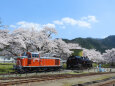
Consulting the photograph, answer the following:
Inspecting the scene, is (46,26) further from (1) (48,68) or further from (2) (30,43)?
(1) (48,68)

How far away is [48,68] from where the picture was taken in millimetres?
29047

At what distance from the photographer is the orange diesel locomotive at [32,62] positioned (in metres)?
23.6

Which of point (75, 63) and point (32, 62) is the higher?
point (32, 62)

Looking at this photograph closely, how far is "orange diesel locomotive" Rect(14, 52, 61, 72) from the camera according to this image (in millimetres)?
23570

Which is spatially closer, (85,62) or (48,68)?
(48,68)

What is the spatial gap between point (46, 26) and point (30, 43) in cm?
1215

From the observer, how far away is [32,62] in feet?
82.3

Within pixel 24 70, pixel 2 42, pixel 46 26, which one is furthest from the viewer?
pixel 46 26

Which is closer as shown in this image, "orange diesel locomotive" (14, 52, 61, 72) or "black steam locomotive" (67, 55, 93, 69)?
"orange diesel locomotive" (14, 52, 61, 72)

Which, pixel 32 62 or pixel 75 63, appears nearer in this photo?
pixel 32 62

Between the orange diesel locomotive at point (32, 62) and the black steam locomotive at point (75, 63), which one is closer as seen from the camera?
the orange diesel locomotive at point (32, 62)

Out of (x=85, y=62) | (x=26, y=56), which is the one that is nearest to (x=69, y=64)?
(x=85, y=62)

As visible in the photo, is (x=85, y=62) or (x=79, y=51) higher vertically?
(x=79, y=51)

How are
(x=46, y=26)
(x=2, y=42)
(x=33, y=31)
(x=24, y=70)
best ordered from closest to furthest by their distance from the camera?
(x=24, y=70) → (x=2, y=42) → (x=33, y=31) → (x=46, y=26)
